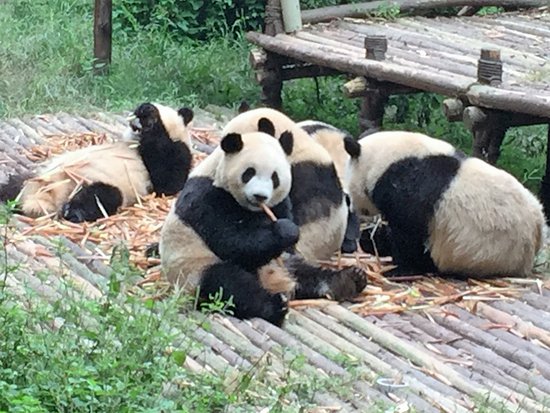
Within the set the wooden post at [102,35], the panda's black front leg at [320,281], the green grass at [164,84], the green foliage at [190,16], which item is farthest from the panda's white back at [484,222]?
the green foliage at [190,16]

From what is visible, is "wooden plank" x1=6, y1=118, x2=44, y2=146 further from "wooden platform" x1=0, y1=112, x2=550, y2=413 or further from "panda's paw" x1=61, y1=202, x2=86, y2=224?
"wooden platform" x1=0, y1=112, x2=550, y2=413

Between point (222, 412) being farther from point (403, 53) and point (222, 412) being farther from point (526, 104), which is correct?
point (403, 53)

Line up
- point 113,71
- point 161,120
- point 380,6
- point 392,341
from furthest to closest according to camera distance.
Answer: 1. point 113,71
2. point 380,6
3. point 161,120
4. point 392,341

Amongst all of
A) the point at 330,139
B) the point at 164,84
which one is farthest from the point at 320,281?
the point at 164,84

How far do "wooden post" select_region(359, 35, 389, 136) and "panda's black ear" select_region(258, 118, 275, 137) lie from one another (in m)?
2.74

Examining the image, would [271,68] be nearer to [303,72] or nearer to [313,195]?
[303,72]

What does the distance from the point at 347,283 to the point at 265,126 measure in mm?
788

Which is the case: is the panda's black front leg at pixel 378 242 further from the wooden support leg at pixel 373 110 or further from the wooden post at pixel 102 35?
the wooden post at pixel 102 35

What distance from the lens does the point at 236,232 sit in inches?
190

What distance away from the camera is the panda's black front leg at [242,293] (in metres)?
4.73

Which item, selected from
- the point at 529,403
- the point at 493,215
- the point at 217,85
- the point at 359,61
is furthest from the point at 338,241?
the point at 217,85

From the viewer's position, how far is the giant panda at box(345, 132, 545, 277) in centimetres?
Result: 543

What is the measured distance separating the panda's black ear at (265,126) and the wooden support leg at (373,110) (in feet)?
9.62

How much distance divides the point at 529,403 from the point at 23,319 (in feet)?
5.74
